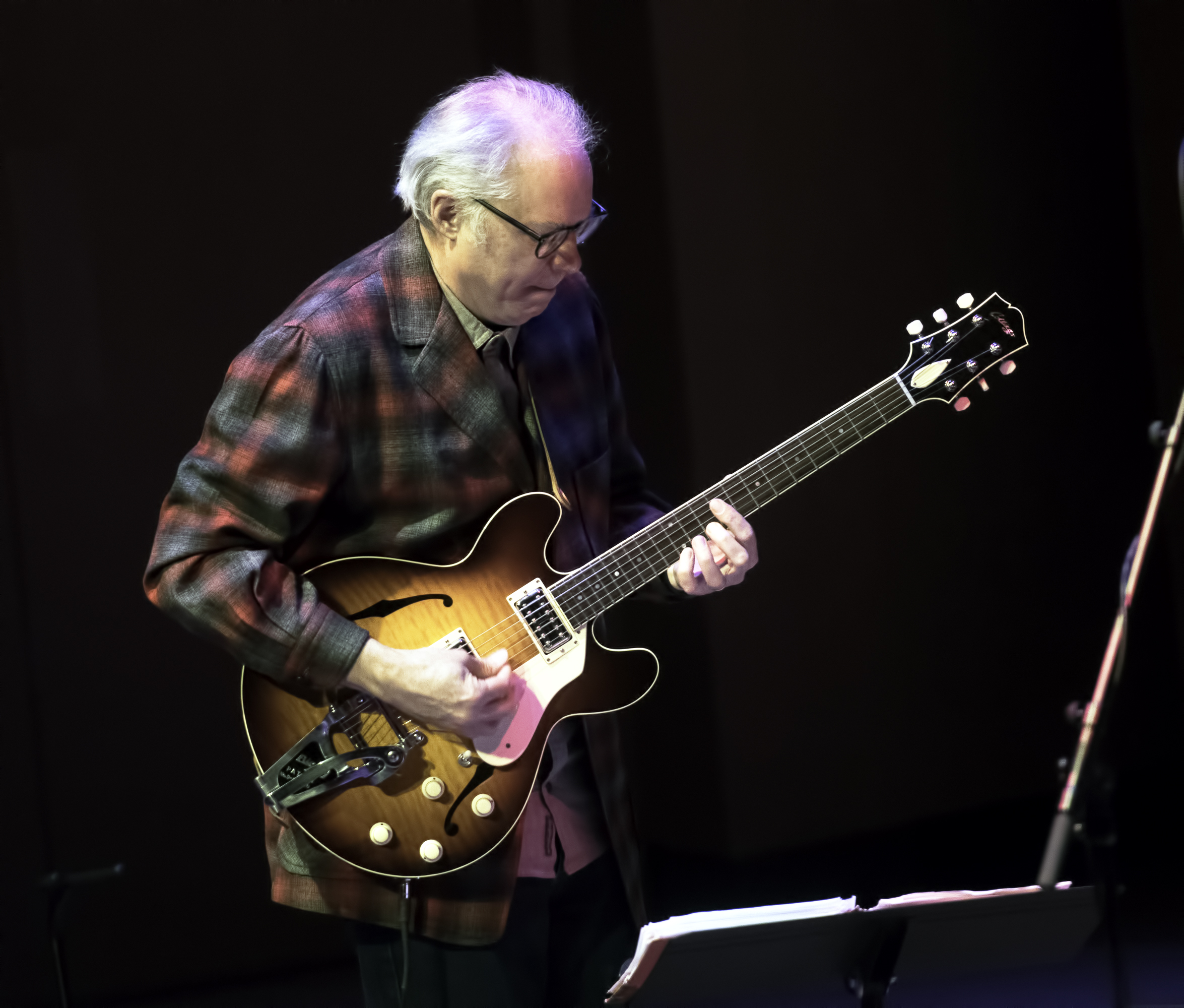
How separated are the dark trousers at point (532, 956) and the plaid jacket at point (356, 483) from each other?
0.11ft

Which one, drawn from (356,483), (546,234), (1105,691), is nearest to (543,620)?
(356,483)

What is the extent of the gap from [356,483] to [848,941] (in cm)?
91

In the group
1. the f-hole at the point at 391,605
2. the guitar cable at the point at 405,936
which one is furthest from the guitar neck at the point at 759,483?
the guitar cable at the point at 405,936

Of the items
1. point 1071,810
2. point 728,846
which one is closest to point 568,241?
point 1071,810

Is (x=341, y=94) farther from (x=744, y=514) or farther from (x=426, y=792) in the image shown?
(x=426, y=792)

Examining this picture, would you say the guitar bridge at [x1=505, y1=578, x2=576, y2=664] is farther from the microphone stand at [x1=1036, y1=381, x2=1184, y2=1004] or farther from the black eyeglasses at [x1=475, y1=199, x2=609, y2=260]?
the microphone stand at [x1=1036, y1=381, x2=1184, y2=1004]

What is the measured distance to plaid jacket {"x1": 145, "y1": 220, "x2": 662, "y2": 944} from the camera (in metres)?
1.65

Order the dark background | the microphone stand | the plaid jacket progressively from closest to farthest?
the microphone stand
the plaid jacket
the dark background

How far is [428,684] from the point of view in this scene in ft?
5.52

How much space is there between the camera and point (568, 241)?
1.77 m

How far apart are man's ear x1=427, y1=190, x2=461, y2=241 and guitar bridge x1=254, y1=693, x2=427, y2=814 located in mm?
689

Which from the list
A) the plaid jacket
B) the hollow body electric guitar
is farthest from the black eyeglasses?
the hollow body electric guitar

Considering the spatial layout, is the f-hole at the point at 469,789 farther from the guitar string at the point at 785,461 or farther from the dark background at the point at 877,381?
the dark background at the point at 877,381

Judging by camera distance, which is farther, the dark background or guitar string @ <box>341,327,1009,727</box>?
the dark background
